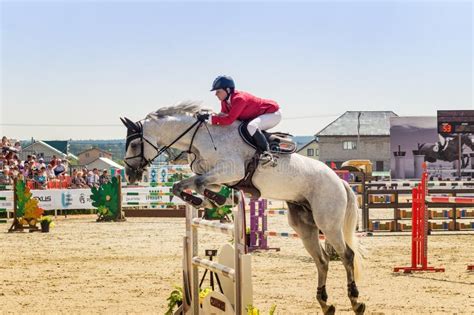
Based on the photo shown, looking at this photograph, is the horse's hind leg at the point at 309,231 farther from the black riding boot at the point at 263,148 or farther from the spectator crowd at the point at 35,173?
the spectator crowd at the point at 35,173

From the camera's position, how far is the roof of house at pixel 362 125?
250ft

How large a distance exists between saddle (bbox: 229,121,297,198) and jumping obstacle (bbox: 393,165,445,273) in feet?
13.4

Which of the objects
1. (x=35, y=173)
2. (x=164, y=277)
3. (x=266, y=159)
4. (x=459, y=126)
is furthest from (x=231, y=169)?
(x=459, y=126)

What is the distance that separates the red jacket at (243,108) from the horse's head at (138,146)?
55cm

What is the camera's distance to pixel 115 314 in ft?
24.3

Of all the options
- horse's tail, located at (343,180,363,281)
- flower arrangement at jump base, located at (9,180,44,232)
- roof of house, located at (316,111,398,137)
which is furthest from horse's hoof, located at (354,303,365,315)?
roof of house, located at (316,111,398,137)

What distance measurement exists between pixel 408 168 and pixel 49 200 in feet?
104

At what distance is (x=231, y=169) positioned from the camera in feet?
21.4

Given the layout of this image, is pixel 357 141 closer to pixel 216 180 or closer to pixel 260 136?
pixel 260 136

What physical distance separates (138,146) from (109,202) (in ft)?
49.4

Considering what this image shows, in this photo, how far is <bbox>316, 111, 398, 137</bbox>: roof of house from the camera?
76.1 metres

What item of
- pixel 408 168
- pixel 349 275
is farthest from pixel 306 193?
pixel 408 168

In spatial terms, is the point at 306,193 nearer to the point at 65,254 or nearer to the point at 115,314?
the point at 115,314

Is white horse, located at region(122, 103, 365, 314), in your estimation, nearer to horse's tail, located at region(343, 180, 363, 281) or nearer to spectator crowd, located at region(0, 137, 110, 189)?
horse's tail, located at region(343, 180, 363, 281)
